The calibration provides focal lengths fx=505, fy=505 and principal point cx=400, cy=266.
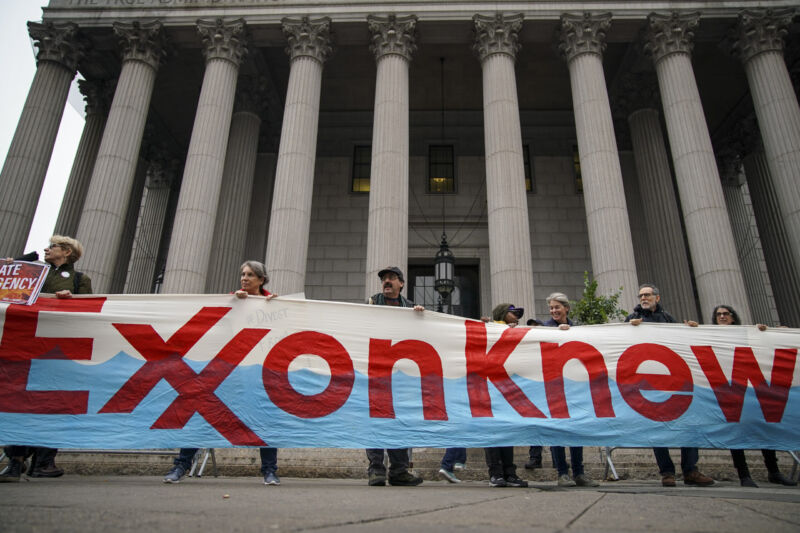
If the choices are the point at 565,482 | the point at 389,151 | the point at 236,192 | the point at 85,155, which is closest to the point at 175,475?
the point at 565,482

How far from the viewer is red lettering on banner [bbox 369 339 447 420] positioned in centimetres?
617

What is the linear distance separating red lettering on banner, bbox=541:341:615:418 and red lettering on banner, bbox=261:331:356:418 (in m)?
2.56

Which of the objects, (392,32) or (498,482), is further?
(392,32)

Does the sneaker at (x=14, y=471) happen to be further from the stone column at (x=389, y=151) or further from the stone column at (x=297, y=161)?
the stone column at (x=389, y=151)

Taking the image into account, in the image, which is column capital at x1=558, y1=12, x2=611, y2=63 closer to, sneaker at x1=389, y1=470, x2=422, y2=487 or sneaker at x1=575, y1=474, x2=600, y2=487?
sneaker at x1=575, y1=474, x2=600, y2=487

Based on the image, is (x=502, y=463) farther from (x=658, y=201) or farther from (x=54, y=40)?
(x=54, y=40)

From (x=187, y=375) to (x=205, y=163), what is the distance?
10.9 metres

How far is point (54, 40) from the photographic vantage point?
17.0 m

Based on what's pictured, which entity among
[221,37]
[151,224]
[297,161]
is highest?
[221,37]

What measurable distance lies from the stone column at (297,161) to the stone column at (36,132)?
7.48 meters

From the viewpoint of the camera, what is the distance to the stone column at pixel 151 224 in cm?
2275

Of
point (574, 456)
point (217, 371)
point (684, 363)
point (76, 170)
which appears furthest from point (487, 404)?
point (76, 170)

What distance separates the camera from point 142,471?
8.18 m

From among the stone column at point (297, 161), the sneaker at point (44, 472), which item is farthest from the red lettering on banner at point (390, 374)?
the stone column at point (297, 161)
